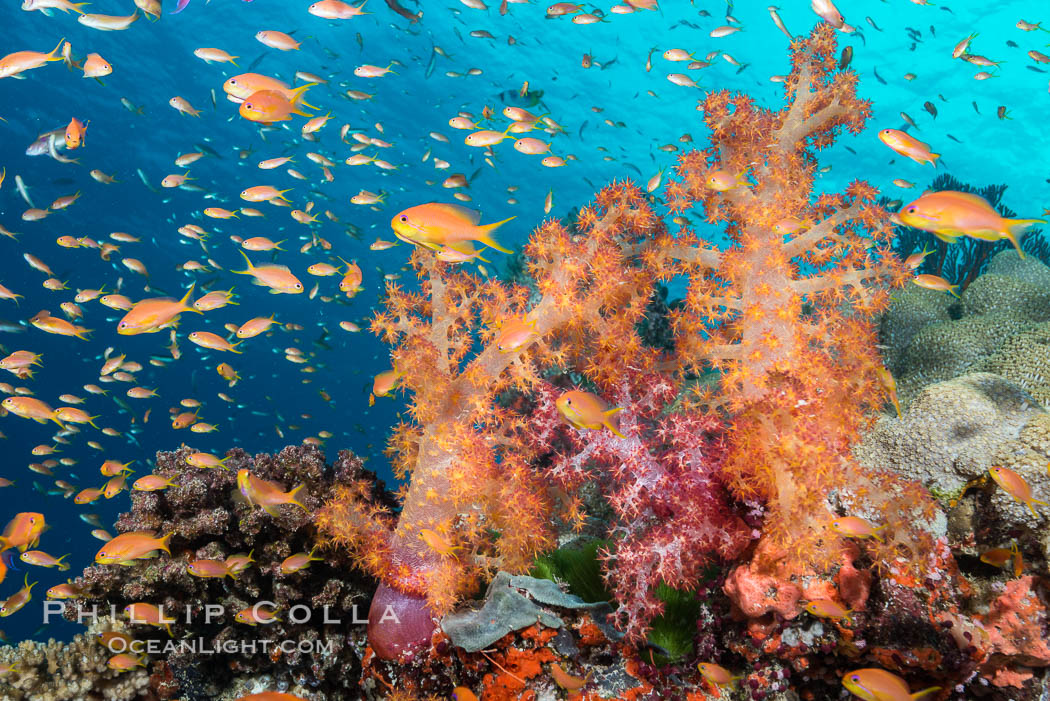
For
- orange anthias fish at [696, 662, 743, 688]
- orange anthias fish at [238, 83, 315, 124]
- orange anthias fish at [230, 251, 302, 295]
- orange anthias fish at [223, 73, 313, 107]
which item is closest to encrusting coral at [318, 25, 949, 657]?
orange anthias fish at [696, 662, 743, 688]

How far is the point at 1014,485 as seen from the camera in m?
2.75

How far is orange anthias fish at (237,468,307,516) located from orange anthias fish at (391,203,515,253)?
7.42 ft

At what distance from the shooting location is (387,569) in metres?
3.66

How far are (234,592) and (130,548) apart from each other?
84cm

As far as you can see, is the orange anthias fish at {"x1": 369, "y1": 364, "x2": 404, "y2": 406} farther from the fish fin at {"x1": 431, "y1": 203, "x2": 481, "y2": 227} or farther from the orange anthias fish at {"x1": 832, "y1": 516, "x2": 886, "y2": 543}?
the orange anthias fish at {"x1": 832, "y1": 516, "x2": 886, "y2": 543}

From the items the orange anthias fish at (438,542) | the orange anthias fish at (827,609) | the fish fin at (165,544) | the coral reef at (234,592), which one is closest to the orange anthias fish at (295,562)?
the coral reef at (234,592)

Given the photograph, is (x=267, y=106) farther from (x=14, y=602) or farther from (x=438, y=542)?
(x=14, y=602)

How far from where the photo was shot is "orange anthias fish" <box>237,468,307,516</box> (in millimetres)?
3906

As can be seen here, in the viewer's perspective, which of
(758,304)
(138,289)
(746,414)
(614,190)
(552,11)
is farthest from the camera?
(138,289)

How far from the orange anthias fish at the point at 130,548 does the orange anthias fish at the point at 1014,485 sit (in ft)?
17.7

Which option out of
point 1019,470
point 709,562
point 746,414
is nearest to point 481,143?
point 746,414

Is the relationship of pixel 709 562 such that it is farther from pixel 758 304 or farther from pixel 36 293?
pixel 36 293

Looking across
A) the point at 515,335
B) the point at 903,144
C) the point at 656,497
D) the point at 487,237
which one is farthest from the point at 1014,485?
the point at 487,237

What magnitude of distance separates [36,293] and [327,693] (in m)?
53.7
